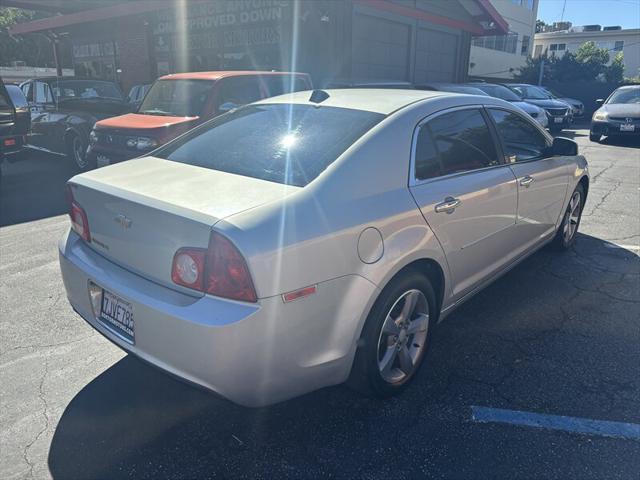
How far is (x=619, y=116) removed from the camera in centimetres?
1354

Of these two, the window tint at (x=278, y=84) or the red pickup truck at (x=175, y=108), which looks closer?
the red pickup truck at (x=175, y=108)

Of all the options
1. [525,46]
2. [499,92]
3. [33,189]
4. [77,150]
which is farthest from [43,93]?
[525,46]

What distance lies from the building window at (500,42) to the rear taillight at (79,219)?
3064 centimetres

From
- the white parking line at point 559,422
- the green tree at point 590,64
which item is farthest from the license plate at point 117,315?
the green tree at point 590,64

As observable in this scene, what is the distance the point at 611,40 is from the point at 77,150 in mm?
55325

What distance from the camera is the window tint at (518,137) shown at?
373 centimetres

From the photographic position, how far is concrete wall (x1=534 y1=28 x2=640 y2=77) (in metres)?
48.6

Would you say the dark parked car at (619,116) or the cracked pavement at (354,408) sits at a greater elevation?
the dark parked car at (619,116)

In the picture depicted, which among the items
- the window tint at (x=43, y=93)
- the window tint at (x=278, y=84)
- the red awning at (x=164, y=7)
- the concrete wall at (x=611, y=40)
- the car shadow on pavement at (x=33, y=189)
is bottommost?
the car shadow on pavement at (x=33, y=189)

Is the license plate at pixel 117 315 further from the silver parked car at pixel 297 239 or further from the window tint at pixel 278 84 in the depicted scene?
the window tint at pixel 278 84

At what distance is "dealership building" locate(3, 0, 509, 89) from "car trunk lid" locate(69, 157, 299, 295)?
10.8 m

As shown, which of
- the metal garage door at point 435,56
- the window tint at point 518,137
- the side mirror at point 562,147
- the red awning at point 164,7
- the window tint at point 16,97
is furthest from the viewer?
the metal garage door at point 435,56

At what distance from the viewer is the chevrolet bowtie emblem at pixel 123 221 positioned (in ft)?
8.10

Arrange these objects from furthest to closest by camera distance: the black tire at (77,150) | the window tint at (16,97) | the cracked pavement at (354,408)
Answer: the black tire at (77,150)
the window tint at (16,97)
the cracked pavement at (354,408)
